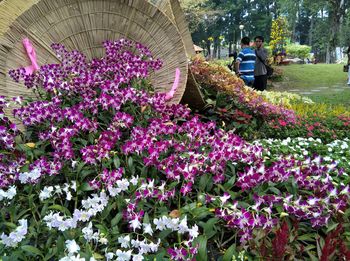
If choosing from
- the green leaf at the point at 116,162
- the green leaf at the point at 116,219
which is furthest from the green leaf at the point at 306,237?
the green leaf at the point at 116,162

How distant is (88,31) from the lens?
299cm

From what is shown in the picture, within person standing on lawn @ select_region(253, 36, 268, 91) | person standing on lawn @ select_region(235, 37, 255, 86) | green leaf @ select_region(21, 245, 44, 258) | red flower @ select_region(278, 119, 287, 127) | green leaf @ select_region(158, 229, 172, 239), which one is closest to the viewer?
green leaf @ select_region(21, 245, 44, 258)

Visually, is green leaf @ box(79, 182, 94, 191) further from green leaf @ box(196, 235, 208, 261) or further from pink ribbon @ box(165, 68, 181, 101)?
pink ribbon @ box(165, 68, 181, 101)

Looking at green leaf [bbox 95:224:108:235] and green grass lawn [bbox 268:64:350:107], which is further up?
green leaf [bbox 95:224:108:235]

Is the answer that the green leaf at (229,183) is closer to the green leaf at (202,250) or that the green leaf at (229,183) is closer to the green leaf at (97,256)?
the green leaf at (202,250)

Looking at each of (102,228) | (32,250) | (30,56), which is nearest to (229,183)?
(102,228)

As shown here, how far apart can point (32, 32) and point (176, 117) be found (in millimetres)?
1155

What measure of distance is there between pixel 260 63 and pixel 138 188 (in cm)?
645

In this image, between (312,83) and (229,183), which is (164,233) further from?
(312,83)

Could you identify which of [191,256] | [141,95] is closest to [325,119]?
[141,95]

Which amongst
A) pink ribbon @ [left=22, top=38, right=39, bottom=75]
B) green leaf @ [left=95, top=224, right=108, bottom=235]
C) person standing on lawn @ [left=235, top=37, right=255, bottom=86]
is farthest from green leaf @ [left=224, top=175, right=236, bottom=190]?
person standing on lawn @ [left=235, top=37, right=255, bottom=86]

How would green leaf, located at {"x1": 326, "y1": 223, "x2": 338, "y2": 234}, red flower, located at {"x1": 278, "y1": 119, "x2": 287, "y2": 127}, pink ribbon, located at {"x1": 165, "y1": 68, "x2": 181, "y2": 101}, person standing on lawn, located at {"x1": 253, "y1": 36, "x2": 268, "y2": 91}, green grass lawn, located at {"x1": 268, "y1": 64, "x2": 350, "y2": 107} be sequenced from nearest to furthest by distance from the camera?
green leaf, located at {"x1": 326, "y1": 223, "x2": 338, "y2": 234} → pink ribbon, located at {"x1": 165, "y1": 68, "x2": 181, "y2": 101} → red flower, located at {"x1": 278, "y1": 119, "x2": 287, "y2": 127} → person standing on lawn, located at {"x1": 253, "y1": 36, "x2": 268, "y2": 91} → green grass lawn, located at {"x1": 268, "y1": 64, "x2": 350, "y2": 107}

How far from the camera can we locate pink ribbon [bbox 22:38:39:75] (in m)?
2.67

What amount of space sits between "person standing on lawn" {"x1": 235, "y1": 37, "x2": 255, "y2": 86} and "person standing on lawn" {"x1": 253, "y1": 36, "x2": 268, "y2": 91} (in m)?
0.65
